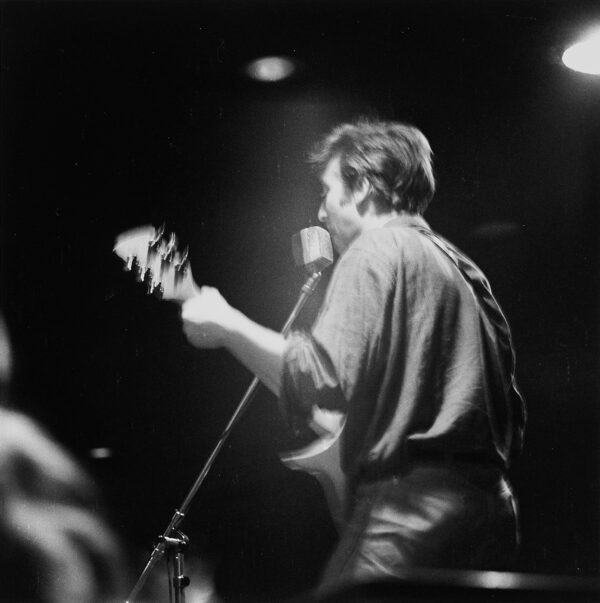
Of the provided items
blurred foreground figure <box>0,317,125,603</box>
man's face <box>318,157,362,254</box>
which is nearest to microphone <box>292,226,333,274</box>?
man's face <box>318,157,362,254</box>

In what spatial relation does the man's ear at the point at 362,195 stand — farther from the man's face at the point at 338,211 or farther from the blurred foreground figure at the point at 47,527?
the blurred foreground figure at the point at 47,527

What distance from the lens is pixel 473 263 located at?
2.02m

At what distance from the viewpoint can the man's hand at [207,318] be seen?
1.94m

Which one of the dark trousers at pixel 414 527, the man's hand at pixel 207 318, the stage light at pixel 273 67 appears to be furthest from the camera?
the stage light at pixel 273 67

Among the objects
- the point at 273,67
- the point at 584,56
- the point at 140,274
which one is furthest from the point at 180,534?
the point at 584,56

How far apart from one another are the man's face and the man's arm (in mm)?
244

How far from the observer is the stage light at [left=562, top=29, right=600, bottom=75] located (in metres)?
2.13

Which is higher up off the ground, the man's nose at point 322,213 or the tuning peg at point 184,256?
the man's nose at point 322,213

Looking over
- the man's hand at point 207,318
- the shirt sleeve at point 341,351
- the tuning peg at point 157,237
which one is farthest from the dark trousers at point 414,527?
the tuning peg at point 157,237

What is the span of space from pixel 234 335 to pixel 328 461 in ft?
1.04

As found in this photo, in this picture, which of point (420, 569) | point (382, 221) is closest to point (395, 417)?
point (420, 569)

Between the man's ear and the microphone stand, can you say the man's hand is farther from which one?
A: the man's ear

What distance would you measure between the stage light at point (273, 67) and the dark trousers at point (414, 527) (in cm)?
88

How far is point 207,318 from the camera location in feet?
6.41
